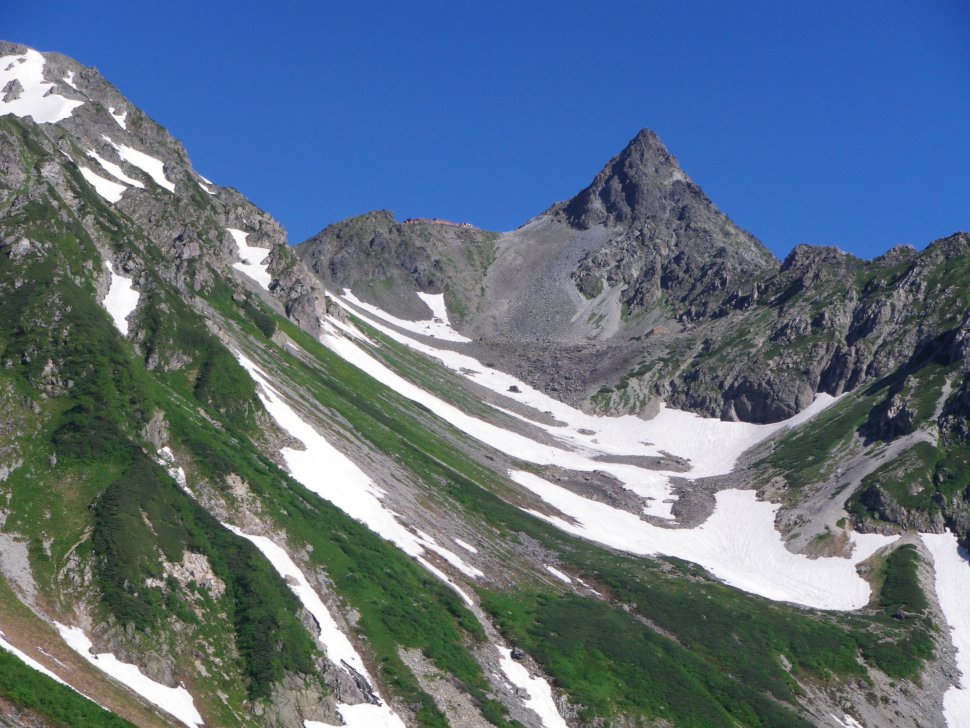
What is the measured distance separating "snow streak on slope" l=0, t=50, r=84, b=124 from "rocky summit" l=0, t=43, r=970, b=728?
43.0 inches

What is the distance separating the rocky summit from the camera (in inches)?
1860

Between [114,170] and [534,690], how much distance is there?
11536cm

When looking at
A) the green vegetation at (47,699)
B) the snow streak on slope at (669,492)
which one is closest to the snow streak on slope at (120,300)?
the snow streak on slope at (669,492)

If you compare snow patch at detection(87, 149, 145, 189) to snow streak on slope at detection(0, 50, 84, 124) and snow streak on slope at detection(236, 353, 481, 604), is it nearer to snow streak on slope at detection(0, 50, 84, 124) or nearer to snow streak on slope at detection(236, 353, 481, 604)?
snow streak on slope at detection(0, 50, 84, 124)

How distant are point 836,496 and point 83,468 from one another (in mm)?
96666

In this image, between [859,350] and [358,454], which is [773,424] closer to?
[859,350]

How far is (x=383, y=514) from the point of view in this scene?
77000 mm

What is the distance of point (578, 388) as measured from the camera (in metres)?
192

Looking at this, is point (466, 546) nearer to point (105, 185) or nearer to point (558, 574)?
point (558, 574)

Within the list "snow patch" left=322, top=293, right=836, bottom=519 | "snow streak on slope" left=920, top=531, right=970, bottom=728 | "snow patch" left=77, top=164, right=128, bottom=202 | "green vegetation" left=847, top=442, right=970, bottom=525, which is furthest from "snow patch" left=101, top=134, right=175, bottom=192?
"snow streak on slope" left=920, top=531, right=970, bottom=728

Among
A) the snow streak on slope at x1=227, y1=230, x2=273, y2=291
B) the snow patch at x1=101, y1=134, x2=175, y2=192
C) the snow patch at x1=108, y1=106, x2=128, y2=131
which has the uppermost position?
the snow patch at x1=108, y1=106, x2=128, y2=131

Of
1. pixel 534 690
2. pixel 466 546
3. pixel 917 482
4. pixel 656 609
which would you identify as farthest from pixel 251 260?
pixel 534 690

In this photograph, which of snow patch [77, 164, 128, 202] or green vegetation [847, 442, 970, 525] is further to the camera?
snow patch [77, 164, 128, 202]

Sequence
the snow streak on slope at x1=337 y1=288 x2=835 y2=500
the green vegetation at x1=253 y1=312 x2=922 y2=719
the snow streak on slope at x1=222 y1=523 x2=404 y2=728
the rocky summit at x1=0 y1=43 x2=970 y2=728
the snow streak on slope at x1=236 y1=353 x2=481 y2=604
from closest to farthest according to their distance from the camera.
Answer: the rocky summit at x1=0 y1=43 x2=970 y2=728, the snow streak on slope at x1=222 y1=523 x2=404 y2=728, the green vegetation at x1=253 y1=312 x2=922 y2=719, the snow streak on slope at x1=236 y1=353 x2=481 y2=604, the snow streak on slope at x1=337 y1=288 x2=835 y2=500
